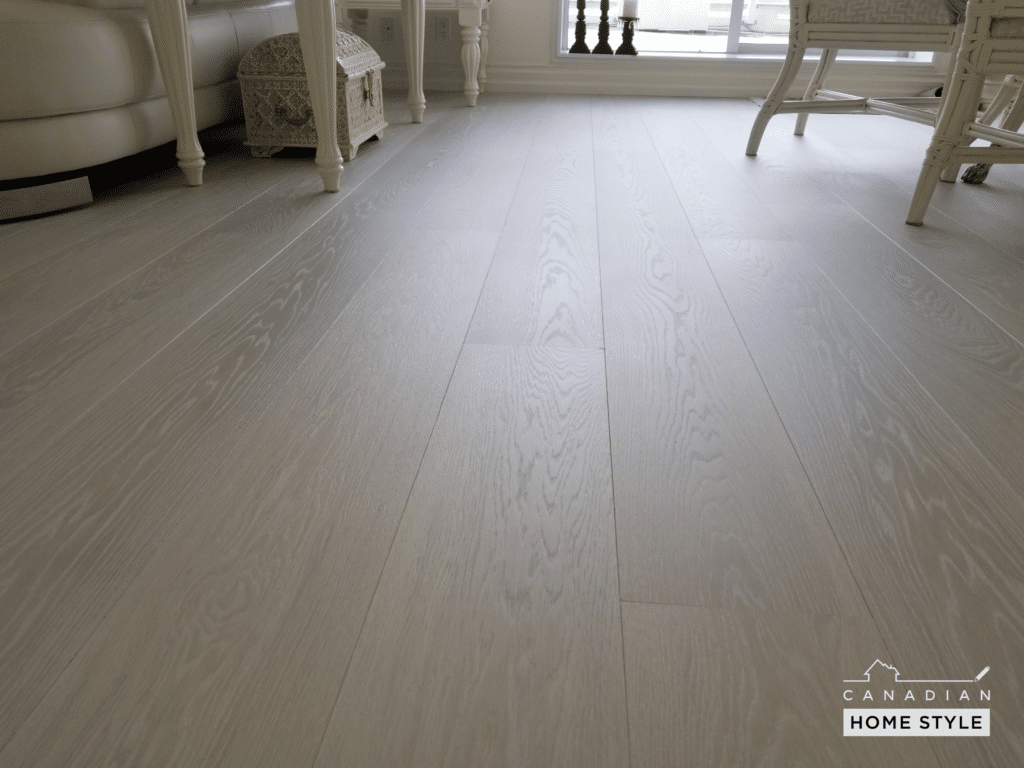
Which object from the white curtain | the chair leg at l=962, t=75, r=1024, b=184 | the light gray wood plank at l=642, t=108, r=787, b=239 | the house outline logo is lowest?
the house outline logo

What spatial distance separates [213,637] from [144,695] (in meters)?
0.06

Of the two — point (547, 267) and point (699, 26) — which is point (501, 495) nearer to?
point (547, 267)

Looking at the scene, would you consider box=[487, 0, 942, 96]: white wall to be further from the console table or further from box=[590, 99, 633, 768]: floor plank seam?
box=[590, 99, 633, 768]: floor plank seam

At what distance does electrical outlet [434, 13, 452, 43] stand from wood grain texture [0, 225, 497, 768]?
3273 mm

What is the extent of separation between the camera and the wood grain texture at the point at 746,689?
507mm

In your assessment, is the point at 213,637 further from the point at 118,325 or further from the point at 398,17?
the point at 398,17

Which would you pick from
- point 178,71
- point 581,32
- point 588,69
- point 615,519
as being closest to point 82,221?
point 178,71

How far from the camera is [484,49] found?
12.3 ft

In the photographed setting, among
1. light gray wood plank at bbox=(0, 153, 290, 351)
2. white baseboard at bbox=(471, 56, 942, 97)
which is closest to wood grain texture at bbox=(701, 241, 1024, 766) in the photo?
light gray wood plank at bbox=(0, 153, 290, 351)

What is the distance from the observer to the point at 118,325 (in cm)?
113

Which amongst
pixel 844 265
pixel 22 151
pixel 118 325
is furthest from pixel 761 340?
pixel 22 151

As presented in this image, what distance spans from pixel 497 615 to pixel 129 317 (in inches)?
33.2

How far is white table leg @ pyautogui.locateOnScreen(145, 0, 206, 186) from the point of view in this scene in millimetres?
1712

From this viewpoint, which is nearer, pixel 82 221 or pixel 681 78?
pixel 82 221
